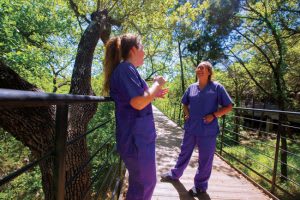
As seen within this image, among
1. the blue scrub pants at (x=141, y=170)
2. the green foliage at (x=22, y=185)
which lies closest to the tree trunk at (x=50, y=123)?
the blue scrub pants at (x=141, y=170)

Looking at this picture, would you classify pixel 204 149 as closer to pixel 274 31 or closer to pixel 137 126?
pixel 137 126

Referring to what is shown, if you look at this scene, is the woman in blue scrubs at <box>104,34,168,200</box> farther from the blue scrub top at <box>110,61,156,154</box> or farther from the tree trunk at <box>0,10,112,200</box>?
the tree trunk at <box>0,10,112,200</box>

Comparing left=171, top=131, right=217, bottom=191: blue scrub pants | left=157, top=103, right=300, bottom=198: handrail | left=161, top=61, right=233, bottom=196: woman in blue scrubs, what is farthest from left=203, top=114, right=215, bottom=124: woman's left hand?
left=157, top=103, right=300, bottom=198: handrail

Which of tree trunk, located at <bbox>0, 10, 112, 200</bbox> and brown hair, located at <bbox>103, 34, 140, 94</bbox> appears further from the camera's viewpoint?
tree trunk, located at <bbox>0, 10, 112, 200</bbox>

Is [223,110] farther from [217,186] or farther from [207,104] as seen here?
[217,186]

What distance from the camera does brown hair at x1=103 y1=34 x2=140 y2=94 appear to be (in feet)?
6.32

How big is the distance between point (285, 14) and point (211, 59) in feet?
10.2

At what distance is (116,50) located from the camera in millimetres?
1987

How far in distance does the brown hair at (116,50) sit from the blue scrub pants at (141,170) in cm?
61

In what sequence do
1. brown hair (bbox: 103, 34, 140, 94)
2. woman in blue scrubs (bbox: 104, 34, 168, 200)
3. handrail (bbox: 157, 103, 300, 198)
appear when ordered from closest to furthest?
1. woman in blue scrubs (bbox: 104, 34, 168, 200)
2. brown hair (bbox: 103, 34, 140, 94)
3. handrail (bbox: 157, 103, 300, 198)

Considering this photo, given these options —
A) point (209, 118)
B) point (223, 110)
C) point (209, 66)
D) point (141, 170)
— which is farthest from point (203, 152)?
point (141, 170)

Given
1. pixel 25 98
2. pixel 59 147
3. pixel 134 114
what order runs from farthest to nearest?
1. pixel 134 114
2. pixel 59 147
3. pixel 25 98

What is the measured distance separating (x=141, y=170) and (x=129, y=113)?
1.31 ft

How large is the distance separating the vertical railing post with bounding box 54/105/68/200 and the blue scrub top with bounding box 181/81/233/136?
2.30m
